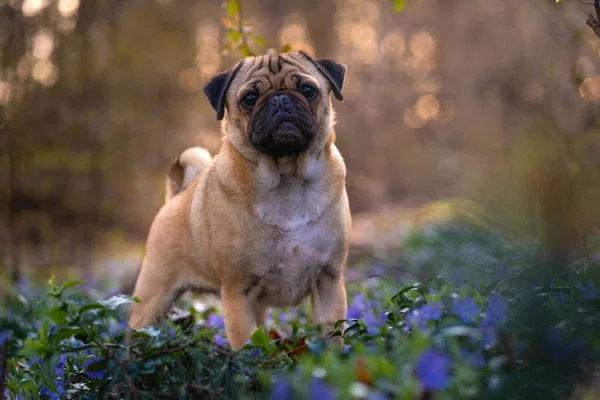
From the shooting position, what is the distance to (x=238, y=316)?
12.9 ft

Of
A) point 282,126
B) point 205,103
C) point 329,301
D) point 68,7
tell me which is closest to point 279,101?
point 282,126

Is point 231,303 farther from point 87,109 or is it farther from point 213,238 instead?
point 87,109

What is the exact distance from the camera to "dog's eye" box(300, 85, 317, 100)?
4219 millimetres

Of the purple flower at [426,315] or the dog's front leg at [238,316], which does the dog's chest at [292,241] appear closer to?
the dog's front leg at [238,316]

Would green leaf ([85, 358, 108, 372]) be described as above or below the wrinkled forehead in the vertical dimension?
below

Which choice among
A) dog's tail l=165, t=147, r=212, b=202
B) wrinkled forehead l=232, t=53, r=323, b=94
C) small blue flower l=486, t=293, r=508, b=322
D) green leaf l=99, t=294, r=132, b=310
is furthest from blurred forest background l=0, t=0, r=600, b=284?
green leaf l=99, t=294, r=132, b=310

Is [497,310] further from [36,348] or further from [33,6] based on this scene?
[33,6]

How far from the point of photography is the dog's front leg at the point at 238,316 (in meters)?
3.92

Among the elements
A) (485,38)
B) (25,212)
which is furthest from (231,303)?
(485,38)

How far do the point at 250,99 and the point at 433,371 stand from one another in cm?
294

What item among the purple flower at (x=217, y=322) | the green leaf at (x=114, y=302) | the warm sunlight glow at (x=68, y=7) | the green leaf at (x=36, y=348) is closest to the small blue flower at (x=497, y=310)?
the green leaf at (x=114, y=302)

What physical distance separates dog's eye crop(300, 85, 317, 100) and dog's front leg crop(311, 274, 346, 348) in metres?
1.19

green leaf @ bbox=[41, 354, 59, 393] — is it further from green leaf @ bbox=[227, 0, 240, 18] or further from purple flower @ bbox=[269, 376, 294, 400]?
green leaf @ bbox=[227, 0, 240, 18]

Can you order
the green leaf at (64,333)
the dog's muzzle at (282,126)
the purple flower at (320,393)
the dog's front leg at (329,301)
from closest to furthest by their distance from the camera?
the purple flower at (320,393)
the green leaf at (64,333)
the dog's muzzle at (282,126)
the dog's front leg at (329,301)
